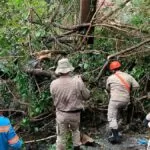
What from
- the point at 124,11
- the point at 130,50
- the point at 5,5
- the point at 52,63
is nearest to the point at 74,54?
the point at 52,63

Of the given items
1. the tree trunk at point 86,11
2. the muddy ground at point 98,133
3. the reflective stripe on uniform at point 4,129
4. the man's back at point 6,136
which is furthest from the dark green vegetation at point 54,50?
the reflective stripe on uniform at point 4,129

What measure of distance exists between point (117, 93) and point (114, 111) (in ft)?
1.41

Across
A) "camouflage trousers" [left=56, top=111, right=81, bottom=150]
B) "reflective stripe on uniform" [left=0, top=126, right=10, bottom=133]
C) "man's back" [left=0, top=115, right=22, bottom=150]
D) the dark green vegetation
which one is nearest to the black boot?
the dark green vegetation

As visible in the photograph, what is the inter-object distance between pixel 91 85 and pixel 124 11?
9.80 ft

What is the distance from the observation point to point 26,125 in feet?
32.8

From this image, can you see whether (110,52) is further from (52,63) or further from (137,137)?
(137,137)

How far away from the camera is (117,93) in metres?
9.09

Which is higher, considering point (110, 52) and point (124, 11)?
point (124, 11)

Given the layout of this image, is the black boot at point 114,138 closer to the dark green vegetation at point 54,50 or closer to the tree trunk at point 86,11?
the dark green vegetation at point 54,50

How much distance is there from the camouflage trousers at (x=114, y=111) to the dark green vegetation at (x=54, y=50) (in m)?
0.90

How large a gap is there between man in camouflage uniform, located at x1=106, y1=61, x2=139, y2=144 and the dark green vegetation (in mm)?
941

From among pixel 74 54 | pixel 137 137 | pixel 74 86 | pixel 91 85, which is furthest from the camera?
pixel 74 54

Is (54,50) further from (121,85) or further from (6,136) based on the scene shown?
(6,136)

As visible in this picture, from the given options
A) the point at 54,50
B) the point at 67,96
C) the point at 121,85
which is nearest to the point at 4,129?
the point at 67,96
